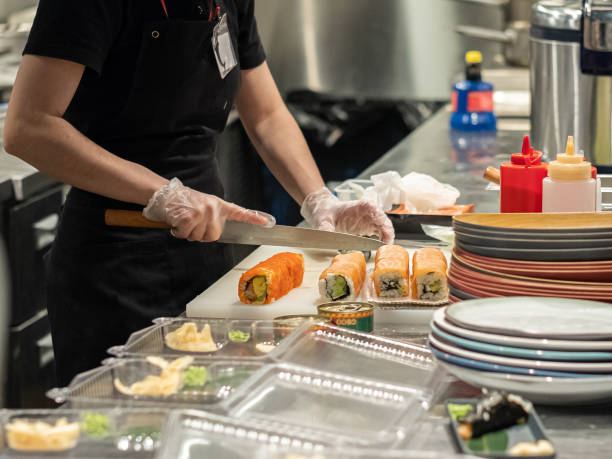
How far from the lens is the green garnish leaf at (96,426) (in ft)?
3.95

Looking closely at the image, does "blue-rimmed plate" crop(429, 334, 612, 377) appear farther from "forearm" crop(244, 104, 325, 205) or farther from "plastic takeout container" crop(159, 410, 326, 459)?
"forearm" crop(244, 104, 325, 205)

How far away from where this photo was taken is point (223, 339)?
5.20 feet

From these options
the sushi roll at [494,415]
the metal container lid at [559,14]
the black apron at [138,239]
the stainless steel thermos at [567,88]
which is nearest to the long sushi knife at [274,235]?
the black apron at [138,239]

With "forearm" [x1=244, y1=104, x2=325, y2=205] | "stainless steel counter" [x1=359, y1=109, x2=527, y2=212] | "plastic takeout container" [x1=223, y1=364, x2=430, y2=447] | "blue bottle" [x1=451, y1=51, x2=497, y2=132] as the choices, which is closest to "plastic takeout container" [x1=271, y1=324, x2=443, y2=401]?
"plastic takeout container" [x1=223, y1=364, x2=430, y2=447]

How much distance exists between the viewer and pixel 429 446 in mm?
1226

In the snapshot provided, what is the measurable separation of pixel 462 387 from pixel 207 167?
3.72 ft

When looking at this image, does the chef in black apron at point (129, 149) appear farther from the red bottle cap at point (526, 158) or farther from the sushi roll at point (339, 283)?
the red bottle cap at point (526, 158)

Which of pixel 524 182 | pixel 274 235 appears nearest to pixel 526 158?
pixel 524 182

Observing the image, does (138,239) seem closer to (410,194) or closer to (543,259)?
(410,194)

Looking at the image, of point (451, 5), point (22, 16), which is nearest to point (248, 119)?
point (22, 16)

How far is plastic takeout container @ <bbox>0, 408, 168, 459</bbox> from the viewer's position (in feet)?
3.86

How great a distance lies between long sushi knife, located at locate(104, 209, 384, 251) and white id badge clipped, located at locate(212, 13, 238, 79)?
1.41 ft

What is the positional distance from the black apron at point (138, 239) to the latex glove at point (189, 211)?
23cm

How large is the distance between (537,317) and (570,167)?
449mm
